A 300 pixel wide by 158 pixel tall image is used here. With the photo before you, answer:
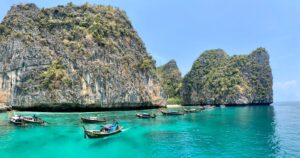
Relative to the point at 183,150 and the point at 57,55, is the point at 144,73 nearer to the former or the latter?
the point at 57,55

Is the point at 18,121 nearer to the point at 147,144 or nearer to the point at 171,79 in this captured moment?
the point at 147,144

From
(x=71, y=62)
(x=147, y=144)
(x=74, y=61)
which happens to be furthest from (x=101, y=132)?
(x=71, y=62)

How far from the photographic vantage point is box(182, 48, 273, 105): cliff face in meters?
140

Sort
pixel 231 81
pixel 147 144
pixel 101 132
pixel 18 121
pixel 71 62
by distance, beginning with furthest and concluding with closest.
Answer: pixel 231 81, pixel 71 62, pixel 18 121, pixel 101 132, pixel 147 144

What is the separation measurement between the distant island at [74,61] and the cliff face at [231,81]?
177 ft

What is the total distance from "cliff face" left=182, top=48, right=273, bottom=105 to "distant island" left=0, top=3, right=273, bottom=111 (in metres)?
54.1

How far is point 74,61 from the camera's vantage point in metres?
75.1

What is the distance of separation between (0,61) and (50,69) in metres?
15.9

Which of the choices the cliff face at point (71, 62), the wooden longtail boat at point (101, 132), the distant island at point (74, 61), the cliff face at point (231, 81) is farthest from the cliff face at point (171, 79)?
the wooden longtail boat at point (101, 132)

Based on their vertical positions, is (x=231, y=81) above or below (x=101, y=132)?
above

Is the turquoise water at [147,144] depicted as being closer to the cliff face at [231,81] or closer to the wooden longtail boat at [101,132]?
→ the wooden longtail boat at [101,132]

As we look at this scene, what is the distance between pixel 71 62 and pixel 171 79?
362 ft

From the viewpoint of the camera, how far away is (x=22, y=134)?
3494cm

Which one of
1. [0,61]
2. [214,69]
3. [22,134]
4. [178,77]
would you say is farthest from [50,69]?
[178,77]
